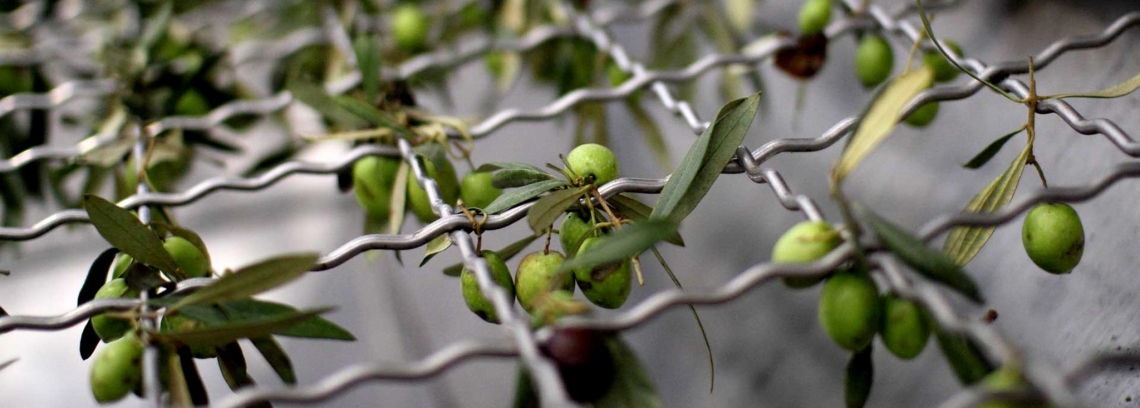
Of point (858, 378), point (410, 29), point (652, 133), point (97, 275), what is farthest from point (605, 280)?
point (410, 29)

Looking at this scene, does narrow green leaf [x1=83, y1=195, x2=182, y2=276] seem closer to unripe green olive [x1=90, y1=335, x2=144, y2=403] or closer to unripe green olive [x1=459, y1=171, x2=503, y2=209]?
unripe green olive [x1=90, y1=335, x2=144, y2=403]

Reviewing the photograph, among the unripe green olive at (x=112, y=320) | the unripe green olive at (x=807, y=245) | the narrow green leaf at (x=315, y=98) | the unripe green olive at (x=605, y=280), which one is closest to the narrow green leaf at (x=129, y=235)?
the unripe green olive at (x=112, y=320)

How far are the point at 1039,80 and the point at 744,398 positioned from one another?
1.51ft

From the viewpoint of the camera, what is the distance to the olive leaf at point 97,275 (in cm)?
56

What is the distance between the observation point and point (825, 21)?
80cm

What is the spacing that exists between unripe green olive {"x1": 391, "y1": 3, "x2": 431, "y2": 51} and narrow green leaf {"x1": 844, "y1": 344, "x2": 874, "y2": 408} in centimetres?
73

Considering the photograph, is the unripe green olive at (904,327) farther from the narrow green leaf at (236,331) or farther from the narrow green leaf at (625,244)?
the narrow green leaf at (236,331)

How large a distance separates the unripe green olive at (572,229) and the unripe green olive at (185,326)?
0.21 meters

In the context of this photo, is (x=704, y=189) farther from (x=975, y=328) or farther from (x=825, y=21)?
(x=825, y=21)

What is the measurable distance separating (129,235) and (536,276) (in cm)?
26

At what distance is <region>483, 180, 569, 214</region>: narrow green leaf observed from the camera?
0.51 m

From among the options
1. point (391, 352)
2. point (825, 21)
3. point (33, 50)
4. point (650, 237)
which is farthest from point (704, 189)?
point (33, 50)

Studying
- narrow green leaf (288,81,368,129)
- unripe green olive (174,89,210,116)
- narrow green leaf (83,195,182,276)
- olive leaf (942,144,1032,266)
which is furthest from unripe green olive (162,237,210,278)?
olive leaf (942,144,1032,266)

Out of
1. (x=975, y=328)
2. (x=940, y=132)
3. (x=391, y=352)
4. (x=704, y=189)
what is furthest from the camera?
(x=391, y=352)
